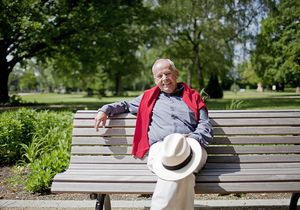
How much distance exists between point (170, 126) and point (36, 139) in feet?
9.22

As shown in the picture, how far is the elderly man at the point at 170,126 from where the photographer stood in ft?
10.1

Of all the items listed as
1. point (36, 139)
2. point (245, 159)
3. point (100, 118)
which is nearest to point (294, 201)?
point (245, 159)

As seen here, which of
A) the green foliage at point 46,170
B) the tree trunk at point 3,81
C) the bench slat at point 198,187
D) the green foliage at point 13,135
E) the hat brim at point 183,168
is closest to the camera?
the hat brim at point 183,168

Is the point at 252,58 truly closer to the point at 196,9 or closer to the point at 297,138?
the point at 196,9

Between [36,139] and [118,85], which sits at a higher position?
[118,85]

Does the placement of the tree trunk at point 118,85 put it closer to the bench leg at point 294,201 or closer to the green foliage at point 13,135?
the green foliage at point 13,135

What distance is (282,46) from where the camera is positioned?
3519cm

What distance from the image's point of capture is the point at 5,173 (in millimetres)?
5469

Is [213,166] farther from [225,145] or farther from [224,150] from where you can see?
[225,145]

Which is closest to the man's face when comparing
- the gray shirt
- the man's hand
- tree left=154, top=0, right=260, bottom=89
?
the gray shirt

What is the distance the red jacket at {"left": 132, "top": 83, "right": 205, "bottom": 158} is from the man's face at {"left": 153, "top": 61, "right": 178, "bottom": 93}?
14 centimetres

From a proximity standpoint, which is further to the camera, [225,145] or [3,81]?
[3,81]

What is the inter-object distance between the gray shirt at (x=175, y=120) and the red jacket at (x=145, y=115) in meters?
0.04

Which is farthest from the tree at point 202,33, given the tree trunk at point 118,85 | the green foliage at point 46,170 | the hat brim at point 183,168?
the hat brim at point 183,168
